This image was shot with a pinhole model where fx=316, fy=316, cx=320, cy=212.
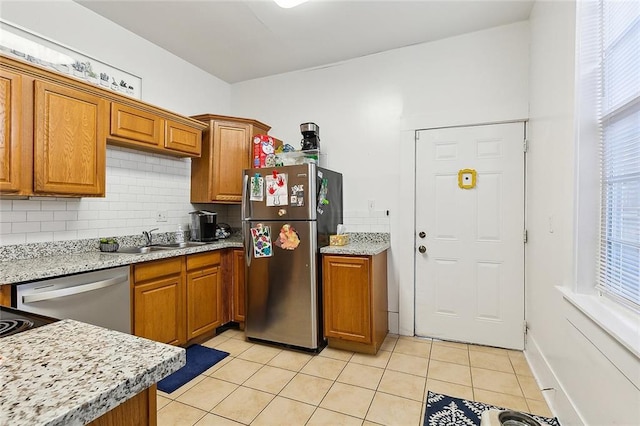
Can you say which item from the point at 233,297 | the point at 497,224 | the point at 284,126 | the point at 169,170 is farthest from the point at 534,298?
the point at 169,170

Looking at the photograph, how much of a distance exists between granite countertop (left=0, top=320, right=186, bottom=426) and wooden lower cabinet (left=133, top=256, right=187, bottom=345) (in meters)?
1.59

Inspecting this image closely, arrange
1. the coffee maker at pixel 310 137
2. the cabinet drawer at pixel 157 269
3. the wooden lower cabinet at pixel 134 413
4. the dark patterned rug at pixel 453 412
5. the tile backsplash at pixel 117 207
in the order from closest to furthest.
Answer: the wooden lower cabinet at pixel 134 413 → the dark patterned rug at pixel 453 412 → the tile backsplash at pixel 117 207 → the cabinet drawer at pixel 157 269 → the coffee maker at pixel 310 137

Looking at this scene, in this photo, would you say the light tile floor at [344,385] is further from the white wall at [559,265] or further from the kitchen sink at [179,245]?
the kitchen sink at [179,245]

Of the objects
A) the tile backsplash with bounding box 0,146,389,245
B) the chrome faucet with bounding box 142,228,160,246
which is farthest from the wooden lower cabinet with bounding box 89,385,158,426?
the chrome faucet with bounding box 142,228,160,246

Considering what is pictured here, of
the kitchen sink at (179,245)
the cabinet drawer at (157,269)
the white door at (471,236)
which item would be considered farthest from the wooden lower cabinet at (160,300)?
the white door at (471,236)

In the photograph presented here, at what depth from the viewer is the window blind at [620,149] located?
4.11 feet

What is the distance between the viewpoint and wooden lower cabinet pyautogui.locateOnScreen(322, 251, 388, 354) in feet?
8.51

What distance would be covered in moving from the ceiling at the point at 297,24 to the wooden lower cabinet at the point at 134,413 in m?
2.64

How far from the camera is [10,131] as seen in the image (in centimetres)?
183

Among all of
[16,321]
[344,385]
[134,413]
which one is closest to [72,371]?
[134,413]

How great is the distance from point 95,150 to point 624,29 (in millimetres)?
3058

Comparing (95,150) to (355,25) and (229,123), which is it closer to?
(229,123)

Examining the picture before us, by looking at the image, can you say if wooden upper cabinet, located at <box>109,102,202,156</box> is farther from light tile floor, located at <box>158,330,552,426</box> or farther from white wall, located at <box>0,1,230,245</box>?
light tile floor, located at <box>158,330,552,426</box>

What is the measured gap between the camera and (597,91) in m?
1.55
